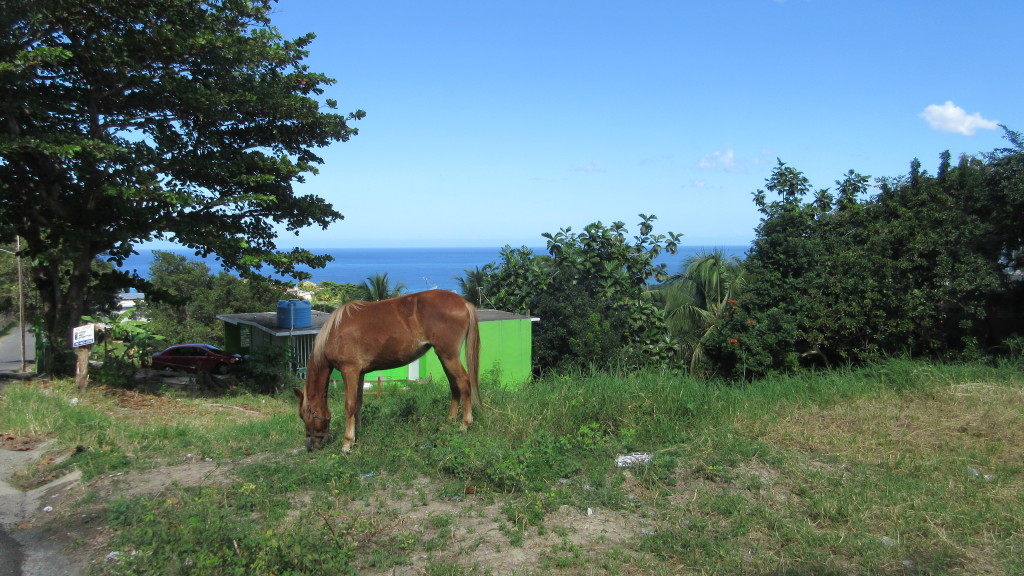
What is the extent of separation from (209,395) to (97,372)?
2186 mm

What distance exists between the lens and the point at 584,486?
5.88 meters

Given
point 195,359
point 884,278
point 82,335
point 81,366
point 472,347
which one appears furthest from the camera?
point 195,359

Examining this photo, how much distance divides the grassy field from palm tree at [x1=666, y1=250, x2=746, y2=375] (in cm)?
1296

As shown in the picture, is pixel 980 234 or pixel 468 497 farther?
pixel 980 234

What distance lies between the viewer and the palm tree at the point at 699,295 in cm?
2238

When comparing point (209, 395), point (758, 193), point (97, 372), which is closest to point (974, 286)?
point (758, 193)

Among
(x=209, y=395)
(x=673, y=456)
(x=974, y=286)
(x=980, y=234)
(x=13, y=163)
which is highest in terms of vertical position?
(x=13, y=163)

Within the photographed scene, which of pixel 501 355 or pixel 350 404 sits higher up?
pixel 350 404

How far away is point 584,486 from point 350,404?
288 centimetres

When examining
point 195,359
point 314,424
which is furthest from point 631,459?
point 195,359

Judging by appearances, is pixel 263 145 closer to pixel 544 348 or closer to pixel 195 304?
pixel 544 348

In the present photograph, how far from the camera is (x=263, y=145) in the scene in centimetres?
1466

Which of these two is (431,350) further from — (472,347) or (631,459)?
(631,459)

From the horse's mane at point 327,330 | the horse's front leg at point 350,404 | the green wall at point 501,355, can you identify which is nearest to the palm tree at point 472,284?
the green wall at point 501,355
